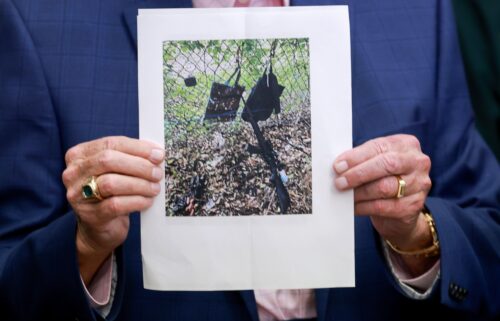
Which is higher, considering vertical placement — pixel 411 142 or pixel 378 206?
pixel 411 142

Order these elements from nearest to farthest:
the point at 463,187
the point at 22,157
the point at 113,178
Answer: the point at 113,178 < the point at 22,157 < the point at 463,187

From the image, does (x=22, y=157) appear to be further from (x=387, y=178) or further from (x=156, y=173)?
(x=387, y=178)

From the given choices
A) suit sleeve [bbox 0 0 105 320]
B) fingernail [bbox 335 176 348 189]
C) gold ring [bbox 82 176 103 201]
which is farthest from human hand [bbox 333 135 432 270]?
suit sleeve [bbox 0 0 105 320]

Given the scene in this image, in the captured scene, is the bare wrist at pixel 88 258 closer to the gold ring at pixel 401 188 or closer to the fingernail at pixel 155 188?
the fingernail at pixel 155 188

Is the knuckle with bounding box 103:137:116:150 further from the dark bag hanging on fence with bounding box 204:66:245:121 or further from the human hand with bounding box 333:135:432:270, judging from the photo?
the human hand with bounding box 333:135:432:270

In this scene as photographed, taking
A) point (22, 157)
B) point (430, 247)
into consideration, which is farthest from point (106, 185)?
point (430, 247)

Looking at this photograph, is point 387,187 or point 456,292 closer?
point 387,187
